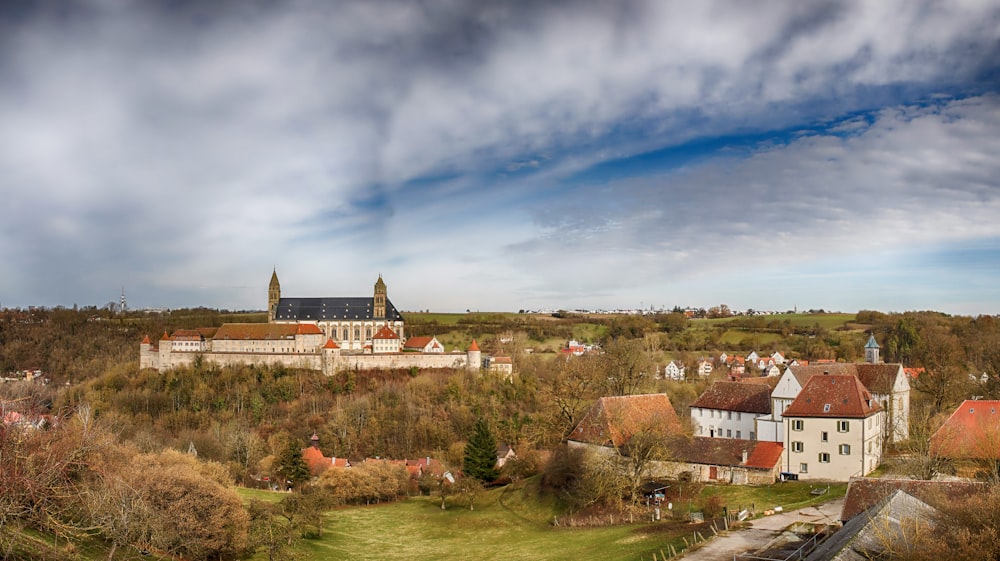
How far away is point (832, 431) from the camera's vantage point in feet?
122

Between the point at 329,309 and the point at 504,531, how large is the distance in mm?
81114

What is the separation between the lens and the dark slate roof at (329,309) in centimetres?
11181

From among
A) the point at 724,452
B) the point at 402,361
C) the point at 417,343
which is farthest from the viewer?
the point at 417,343

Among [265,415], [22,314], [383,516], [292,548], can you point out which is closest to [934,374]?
[383,516]

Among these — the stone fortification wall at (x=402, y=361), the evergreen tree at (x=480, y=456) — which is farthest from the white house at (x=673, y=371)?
the evergreen tree at (x=480, y=456)

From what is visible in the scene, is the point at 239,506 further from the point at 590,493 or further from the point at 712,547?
the point at 712,547

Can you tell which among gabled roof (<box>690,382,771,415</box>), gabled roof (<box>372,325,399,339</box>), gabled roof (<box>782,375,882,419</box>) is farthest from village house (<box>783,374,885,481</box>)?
gabled roof (<box>372,325,399,339</box>)

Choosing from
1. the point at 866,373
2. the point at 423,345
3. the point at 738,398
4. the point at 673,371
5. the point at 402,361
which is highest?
the point at 866,373

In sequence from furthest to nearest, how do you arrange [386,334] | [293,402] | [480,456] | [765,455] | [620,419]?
1. [386,334]
2. [293,402]
3. [480,456]
4. [620,419]
5. [765,455]

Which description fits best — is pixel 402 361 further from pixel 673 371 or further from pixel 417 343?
pixel 673 371

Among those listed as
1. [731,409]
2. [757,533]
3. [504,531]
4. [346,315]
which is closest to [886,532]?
[757,533]

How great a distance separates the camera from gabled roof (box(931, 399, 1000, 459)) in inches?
1182

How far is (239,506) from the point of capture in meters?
30.1

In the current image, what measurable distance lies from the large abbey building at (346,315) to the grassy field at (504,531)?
64.9 meters
